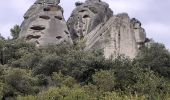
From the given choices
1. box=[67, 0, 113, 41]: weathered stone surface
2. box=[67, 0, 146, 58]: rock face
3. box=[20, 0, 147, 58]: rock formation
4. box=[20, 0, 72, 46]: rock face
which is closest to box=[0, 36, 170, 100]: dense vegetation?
box=[67, 0, 146, 58]: rock face

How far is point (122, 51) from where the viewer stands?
167 feet

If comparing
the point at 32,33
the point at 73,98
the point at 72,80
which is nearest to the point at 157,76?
the point at 72,80

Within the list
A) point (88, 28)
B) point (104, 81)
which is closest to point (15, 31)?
point (88, 28)

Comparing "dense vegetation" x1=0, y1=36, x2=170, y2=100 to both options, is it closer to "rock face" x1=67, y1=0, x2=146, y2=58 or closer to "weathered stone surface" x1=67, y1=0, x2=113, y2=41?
"rock face" x1=67, y1=0, x2=146, y2=58

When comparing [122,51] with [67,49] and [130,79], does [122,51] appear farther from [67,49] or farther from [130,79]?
[130,79]

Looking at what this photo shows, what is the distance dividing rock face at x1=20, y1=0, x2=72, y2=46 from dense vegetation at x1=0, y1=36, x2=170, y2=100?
6.21 m

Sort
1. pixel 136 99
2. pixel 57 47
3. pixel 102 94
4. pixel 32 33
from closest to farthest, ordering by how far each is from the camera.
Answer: pixel 136 99, pixel 102 94, pixel 57 47, pixel 32 33

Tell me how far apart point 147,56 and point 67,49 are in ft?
26.3

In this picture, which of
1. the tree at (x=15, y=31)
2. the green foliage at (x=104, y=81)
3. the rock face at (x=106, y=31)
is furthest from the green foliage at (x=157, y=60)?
the tree at (x=15, y=31)

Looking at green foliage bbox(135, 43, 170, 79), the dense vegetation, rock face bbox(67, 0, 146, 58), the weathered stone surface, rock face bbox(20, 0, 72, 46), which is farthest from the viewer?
the weathered stone surface

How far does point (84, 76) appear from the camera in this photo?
4162 cm

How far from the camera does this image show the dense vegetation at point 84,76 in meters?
35.3

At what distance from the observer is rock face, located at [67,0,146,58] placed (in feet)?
167

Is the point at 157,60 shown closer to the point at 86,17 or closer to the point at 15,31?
the point at 86,17
